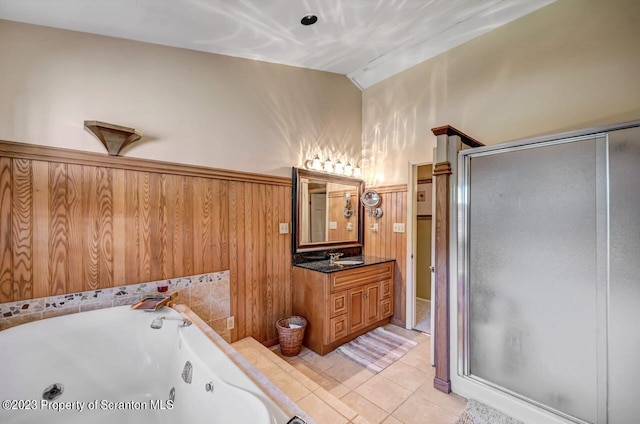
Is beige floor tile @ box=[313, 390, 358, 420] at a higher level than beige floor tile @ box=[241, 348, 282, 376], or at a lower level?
higher

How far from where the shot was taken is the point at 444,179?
1.97m

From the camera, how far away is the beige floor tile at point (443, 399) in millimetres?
1826

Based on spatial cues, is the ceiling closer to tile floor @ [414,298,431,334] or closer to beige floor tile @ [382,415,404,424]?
beige floor tile @ [382,415,404,424]

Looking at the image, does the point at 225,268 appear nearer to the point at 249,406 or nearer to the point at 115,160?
the point at 115,160

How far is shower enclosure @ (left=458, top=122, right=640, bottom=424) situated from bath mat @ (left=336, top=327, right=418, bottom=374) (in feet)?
2.43

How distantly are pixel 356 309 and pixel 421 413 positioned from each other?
113 cm

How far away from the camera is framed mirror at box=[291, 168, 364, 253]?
9.66ft

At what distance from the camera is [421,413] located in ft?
5.91

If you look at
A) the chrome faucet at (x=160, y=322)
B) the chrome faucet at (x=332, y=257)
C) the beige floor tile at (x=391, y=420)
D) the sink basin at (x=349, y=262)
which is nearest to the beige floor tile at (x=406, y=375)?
the beige floor tile at (x=391, y=420)

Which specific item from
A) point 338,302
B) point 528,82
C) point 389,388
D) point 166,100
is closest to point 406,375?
point 389,388

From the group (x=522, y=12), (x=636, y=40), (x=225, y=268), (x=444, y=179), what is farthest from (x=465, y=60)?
(x=225, y=268)

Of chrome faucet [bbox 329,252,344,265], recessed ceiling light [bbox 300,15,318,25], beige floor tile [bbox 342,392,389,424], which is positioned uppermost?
recessed ceiling light [bbox 300,15,318,25]

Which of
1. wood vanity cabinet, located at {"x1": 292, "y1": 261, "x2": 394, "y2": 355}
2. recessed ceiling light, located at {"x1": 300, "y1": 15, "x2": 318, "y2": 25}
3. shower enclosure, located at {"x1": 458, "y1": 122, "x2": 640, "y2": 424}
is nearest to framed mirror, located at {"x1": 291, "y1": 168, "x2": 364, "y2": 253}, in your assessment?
wood vanity cabinet, located at {"x1": 292, "y1": 261, "x2": 394, "y2": 355}

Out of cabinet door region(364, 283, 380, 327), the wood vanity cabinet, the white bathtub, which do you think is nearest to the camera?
the white bathtub
